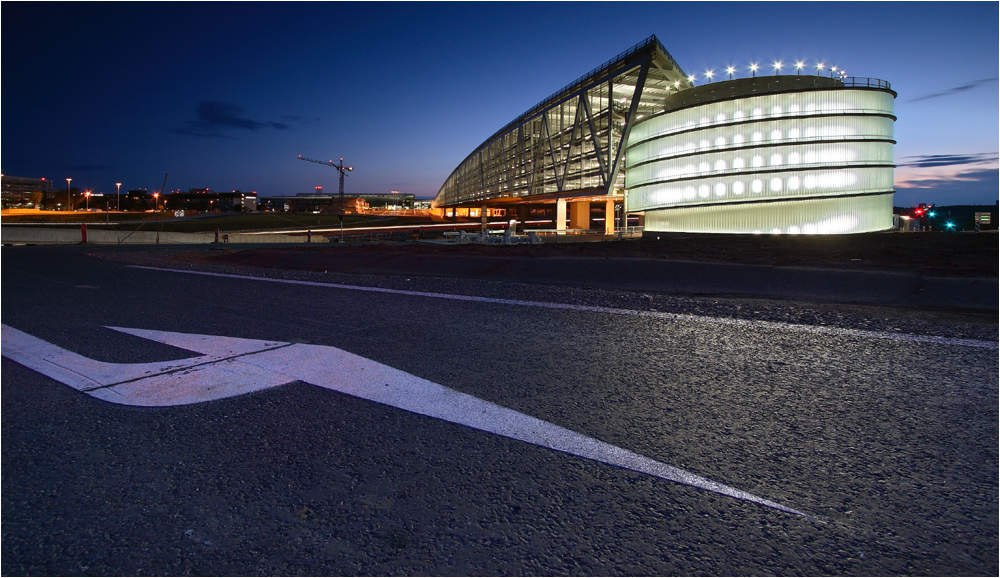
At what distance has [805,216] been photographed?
42.2 metres

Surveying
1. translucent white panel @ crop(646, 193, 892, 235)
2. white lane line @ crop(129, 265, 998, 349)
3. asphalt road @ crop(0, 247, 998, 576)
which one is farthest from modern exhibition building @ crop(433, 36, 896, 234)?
asphalt road @ crop(0, 247, 998, 576)

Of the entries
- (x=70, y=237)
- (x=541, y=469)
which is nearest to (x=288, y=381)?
(x=541, y=469)

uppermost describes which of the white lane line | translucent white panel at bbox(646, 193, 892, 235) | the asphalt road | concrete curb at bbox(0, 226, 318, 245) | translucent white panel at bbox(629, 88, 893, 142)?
translucent white panel at bbox(629, 88, 893, 142)

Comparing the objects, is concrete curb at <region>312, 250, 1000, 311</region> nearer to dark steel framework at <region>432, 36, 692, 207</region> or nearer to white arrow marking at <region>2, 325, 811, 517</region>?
white arrow marking at <region>2, 325, 811, 517</region>

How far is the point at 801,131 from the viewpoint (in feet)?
140

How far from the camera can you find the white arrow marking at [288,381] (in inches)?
104

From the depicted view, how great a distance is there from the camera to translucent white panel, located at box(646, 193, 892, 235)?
41.8 metres

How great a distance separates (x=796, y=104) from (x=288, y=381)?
48.5m

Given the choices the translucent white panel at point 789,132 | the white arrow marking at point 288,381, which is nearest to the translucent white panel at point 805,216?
the translucent white panel at point 789,132

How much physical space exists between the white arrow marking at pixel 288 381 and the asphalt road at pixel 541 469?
10 cm

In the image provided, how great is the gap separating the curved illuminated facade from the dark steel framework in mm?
8770

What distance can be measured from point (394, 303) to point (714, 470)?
5.52 metres

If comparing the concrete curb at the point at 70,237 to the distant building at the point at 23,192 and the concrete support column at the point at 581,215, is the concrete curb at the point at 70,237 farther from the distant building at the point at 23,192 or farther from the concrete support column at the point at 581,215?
the distant building at the point at 23,192

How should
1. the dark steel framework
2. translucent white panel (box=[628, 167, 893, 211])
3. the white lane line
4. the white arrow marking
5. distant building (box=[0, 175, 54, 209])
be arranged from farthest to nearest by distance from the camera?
1. distant building (box=[0, 175, 54, 209])
2. the dark steel framework
3. translucent white panel (box=[628, 167, 893, 211])
4. the white lane line
5. the white arrow marking
